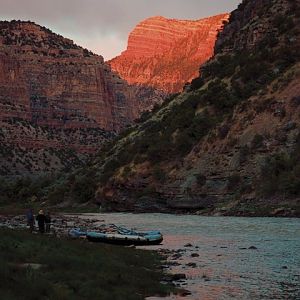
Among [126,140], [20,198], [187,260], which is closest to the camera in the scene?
[187,260]

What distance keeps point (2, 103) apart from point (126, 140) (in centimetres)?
8752

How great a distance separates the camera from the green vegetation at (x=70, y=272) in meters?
17.6

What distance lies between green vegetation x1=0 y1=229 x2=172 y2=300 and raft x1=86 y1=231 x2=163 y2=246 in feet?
25.5

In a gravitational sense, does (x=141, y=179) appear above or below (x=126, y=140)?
below

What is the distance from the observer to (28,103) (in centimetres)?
19912

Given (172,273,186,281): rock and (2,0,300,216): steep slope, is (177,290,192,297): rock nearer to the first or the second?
(172,273,186,281): rock

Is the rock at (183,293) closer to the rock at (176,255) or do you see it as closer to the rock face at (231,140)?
the rock at (176,255)

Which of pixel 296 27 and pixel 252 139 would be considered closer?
pixel 252 139

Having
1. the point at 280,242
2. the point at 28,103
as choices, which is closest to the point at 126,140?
the point at 280,242

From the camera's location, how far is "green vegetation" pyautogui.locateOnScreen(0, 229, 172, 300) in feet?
57.9

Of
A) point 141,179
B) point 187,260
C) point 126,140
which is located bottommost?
point 187,260

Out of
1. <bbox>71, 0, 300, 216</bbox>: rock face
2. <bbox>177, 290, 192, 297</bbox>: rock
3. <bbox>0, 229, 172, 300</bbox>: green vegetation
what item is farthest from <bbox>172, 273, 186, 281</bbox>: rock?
<bbox>71, 0, 300, 216</bbox>: rock face

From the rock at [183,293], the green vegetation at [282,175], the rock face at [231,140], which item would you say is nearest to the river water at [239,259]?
the rock at [183,293]

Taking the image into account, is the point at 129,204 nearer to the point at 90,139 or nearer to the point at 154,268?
the point at 154,268
